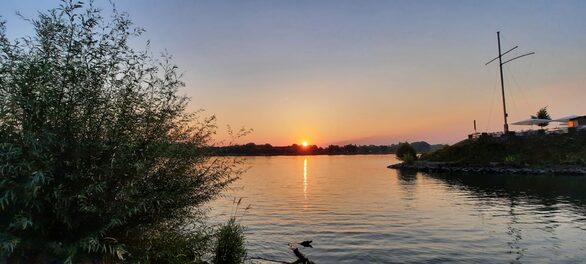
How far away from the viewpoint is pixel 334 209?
37344 millimetres

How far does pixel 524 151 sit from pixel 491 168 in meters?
8.98

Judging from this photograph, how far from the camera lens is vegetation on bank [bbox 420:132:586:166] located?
74.1 m

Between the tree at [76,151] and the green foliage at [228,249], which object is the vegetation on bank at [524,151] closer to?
the green foliage at [228,249]

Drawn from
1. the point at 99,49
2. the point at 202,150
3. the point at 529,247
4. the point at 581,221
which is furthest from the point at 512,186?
the point at 99,49

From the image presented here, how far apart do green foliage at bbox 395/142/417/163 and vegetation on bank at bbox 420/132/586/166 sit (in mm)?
11977

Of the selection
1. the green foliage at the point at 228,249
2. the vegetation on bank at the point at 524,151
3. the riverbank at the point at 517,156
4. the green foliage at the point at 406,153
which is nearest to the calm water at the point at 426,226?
the green foliage at the point at 228,249

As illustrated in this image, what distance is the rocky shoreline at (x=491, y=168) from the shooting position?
67.1 m

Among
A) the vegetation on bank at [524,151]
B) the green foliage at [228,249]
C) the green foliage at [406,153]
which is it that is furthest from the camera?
the green foliage at [406,153]

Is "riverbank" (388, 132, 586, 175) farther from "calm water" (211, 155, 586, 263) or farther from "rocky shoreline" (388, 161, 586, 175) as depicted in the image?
"calm water" (211, 155, 586, 263)

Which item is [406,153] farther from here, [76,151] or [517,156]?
[76,151]

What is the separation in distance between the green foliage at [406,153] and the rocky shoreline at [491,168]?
4.83 meters

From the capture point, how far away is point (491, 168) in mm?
78312

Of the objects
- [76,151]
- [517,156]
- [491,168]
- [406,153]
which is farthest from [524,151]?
[76,151]

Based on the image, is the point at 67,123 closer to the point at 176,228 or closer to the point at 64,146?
the point at 64,146
